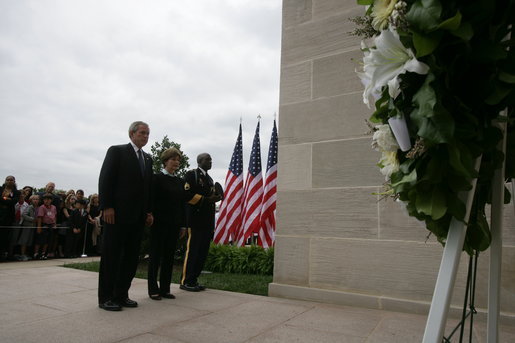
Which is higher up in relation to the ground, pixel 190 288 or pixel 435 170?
pixel 435 170

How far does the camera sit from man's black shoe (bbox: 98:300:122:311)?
3.67m

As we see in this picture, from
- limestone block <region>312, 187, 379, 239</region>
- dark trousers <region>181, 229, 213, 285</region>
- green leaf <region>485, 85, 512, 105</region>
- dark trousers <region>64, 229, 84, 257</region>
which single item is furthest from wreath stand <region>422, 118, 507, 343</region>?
dark trousers <region>64, 229, 84, 257</region>

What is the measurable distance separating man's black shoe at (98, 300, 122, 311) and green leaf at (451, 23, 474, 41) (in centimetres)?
373

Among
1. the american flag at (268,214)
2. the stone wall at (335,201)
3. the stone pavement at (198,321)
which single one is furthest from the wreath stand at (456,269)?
the american flag at (268,214)

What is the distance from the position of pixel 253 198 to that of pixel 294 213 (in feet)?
13.7

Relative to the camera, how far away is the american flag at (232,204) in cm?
907

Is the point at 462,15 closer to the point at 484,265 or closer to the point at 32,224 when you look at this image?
the point at 484,265

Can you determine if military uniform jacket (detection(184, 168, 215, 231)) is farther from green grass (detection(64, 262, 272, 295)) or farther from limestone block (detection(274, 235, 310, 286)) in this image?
limestone block (detection(274, 235, 310, 286))

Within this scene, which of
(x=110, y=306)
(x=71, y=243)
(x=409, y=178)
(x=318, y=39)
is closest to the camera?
(x=409, y=178)

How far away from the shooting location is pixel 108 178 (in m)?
3.97

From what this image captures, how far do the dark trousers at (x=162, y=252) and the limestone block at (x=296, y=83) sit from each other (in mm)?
2364

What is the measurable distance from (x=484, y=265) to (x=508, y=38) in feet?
9.96

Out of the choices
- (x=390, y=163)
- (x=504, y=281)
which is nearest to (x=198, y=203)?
(x=504, y=281)

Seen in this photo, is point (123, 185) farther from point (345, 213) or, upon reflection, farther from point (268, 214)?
point (268, 214)
